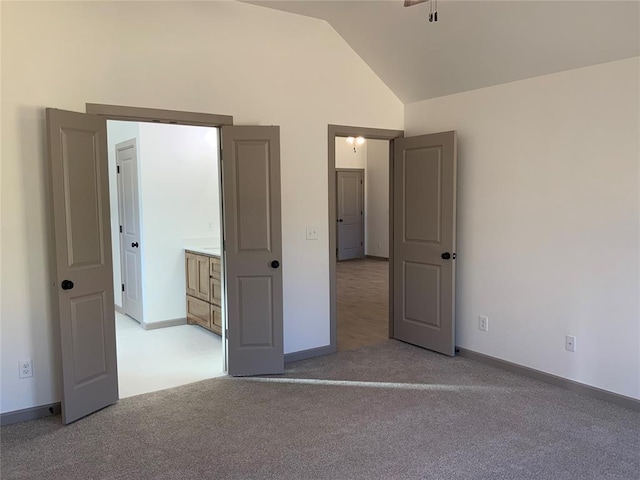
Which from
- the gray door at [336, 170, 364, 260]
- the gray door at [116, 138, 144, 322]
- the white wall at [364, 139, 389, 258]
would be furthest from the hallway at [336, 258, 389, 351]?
the gray door at [116, 138, 144, 322]

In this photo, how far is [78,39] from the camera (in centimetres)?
333

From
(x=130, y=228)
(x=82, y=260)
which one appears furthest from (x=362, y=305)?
(x=82, y=260)

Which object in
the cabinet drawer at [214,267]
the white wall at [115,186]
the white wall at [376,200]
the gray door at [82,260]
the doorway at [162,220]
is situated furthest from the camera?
the white wall at [376,200]

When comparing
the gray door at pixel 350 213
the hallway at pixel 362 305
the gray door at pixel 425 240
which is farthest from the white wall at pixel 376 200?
Result: the gray door at pixel 425 240

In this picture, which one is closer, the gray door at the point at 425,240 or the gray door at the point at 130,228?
the gray door at the point at 425,240

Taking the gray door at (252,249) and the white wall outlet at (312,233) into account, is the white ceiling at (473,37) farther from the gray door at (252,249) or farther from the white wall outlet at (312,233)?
the white wall outlet at (312,233)

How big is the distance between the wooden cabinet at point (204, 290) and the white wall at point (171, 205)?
0.18m

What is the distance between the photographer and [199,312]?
17.9 feet

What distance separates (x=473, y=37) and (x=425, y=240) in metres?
1.83

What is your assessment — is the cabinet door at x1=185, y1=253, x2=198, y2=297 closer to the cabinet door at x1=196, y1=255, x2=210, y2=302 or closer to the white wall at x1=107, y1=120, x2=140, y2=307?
the cabinet door at x1=196, y1=255, x2=210, y2=302

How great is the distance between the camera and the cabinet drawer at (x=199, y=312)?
17.3ft

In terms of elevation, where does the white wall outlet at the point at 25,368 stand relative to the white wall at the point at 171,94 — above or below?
below

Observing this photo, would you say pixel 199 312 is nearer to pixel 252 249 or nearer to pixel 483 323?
pixel 252 249

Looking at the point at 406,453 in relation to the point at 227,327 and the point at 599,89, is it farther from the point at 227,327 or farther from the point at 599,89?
the point at 599,89
